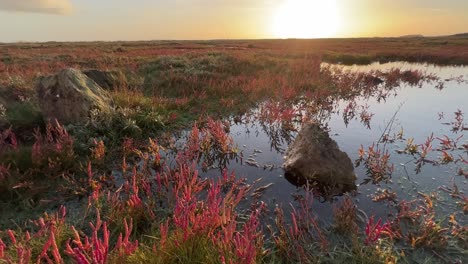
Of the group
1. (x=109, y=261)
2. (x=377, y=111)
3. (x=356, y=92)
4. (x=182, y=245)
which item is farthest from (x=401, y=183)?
(x=356, y=92)

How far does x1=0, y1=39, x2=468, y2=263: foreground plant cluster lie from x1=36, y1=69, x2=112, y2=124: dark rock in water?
1.39 feet

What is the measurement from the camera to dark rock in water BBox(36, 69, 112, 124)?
294 inches

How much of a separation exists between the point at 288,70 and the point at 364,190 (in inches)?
575

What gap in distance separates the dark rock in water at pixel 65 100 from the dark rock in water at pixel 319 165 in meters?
5.09

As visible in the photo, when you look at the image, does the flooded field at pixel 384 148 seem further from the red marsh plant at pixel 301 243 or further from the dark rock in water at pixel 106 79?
the dark rock in water at pixel 106 79

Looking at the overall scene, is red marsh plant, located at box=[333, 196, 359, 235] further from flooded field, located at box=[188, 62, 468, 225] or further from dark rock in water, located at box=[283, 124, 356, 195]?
dark rock in water, located at box=[283, 124, 356, 195]

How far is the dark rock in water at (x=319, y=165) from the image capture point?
17.9 ft

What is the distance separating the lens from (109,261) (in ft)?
8.85

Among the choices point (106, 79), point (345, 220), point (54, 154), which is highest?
point (106, 79)

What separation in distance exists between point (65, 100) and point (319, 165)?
6.27 metres

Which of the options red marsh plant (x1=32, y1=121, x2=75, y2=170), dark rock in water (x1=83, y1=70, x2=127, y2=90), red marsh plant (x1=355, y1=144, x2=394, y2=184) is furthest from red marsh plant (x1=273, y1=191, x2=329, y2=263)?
dark rock in water (x1=83, y1=70, x2=127, y2=90)

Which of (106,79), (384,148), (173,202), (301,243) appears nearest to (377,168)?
(384,148)

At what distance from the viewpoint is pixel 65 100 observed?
7.48 m

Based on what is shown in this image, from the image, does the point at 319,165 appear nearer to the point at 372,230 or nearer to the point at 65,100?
the point at 372,230
